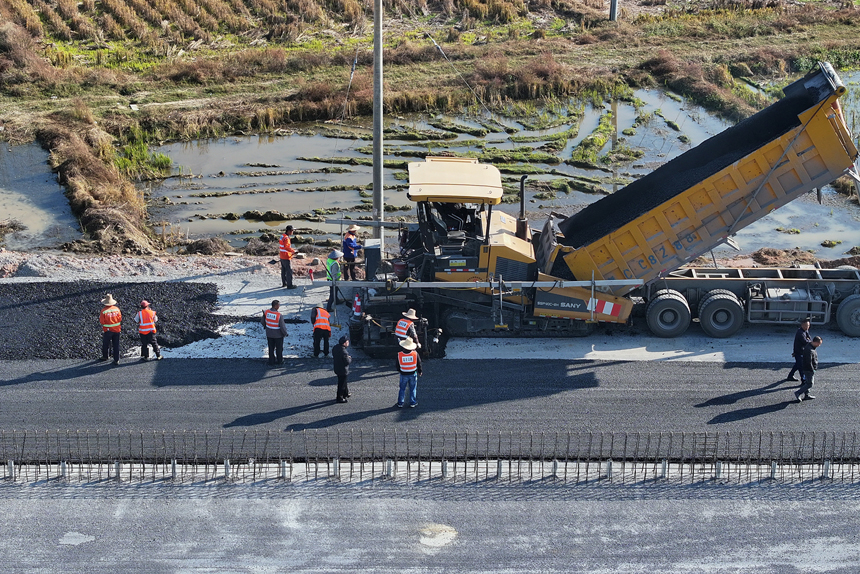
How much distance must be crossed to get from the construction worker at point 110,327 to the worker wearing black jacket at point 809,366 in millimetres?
10366

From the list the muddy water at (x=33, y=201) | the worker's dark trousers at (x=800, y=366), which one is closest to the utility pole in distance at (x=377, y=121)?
the worker's dark trousers at (x=800, y=366)

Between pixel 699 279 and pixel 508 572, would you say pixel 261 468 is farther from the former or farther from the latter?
pixel 699 279

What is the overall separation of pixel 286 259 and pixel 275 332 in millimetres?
3213

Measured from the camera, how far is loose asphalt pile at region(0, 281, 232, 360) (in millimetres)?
14859

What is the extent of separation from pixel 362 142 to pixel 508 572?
2060cm

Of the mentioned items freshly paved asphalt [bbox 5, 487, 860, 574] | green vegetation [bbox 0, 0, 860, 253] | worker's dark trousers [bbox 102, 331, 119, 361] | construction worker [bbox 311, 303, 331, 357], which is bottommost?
freshly paved asphalt [bbox 5, 487, 860, 574]

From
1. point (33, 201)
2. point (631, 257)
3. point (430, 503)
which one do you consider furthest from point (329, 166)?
point (430, 503)

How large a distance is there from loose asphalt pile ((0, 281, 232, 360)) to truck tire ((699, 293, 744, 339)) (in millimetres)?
8218

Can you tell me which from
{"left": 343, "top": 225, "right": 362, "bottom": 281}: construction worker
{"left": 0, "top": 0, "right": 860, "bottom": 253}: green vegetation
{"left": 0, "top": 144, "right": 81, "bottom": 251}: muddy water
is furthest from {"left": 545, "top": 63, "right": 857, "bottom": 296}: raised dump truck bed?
{"left": 0, "top": 144, "right": 81, "bottom": 251}: muddy water

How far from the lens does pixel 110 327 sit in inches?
559

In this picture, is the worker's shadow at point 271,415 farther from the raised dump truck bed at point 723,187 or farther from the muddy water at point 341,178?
the muddy water at point 341,178

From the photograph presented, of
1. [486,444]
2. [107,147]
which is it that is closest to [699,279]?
[486,444]

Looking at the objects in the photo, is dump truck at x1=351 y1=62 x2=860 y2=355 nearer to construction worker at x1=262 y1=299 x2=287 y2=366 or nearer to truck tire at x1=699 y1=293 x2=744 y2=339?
truck tire at x1=699 y1=293 x2=744 y2=339

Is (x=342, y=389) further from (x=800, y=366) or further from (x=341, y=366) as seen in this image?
(x=800, y=366)
